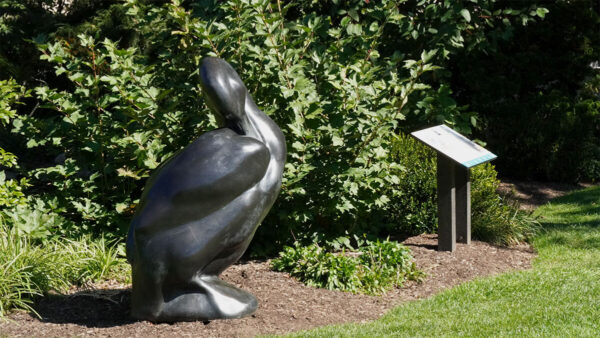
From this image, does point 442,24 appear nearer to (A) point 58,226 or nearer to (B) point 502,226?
(B) point 502,226

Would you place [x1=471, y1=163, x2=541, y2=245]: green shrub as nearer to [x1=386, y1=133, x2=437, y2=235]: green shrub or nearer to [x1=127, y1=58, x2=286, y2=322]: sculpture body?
[x1=386, y1=133, x2=437, y2=235]: green shrub

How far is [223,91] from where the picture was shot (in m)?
4.84

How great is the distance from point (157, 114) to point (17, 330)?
230 centimetres

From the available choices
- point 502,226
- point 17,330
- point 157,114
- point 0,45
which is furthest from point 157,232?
point 0,45

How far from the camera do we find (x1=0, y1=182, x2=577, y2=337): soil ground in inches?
192

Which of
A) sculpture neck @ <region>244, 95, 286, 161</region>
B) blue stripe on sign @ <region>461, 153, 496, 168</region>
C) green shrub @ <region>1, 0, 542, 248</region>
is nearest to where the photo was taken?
sculpture neck @ <region>244, 95, 286, 161</region>

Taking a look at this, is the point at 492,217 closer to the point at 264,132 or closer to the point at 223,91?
the point at 264,132

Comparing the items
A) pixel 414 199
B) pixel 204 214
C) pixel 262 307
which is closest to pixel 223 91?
pixel 204 214

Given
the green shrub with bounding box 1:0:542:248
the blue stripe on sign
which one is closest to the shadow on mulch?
the green shrub with bounding box 1:0:542:248

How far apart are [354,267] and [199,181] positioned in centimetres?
185

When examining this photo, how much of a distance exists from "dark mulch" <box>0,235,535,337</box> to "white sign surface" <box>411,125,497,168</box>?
95cm

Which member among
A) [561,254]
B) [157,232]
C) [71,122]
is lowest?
[561,254]

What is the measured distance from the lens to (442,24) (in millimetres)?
8180

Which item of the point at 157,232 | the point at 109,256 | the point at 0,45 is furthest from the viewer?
the point at 0,45
